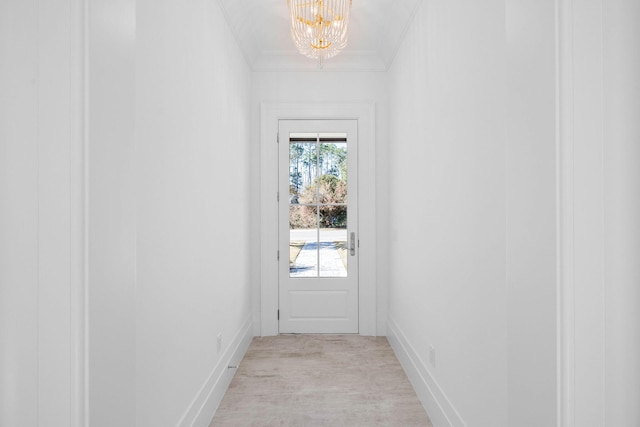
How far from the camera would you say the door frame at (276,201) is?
12.3ft

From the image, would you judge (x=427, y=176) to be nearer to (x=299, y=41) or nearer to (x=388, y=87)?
Answer: (x=299, y=41)

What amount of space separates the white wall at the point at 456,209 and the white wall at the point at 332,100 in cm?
74

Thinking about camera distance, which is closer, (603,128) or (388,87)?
(603,128)

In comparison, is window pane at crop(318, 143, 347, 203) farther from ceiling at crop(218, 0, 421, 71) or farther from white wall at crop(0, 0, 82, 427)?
white wall at crop(0, 0, 82, 427)

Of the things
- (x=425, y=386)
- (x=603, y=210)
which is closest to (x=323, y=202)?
(x=425, y=386)

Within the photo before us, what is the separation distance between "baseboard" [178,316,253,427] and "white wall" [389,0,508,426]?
4.25 feet

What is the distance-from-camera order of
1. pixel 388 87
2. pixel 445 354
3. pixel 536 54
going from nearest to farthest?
1. pixel 536 54
2. pixel 445 354
3. pixel 388 87

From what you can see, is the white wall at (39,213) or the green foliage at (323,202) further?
the green foliage at (323,202)

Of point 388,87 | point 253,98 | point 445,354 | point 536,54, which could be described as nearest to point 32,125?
point 536,54

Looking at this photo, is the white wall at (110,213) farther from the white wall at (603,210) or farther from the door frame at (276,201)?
the door frame at (276,201)

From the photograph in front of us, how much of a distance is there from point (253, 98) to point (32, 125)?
→ 310 cm

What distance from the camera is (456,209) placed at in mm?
1867

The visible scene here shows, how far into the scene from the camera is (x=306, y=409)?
235 cm

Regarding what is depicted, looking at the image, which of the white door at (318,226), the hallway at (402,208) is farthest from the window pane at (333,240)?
the hallway at (402,208)
